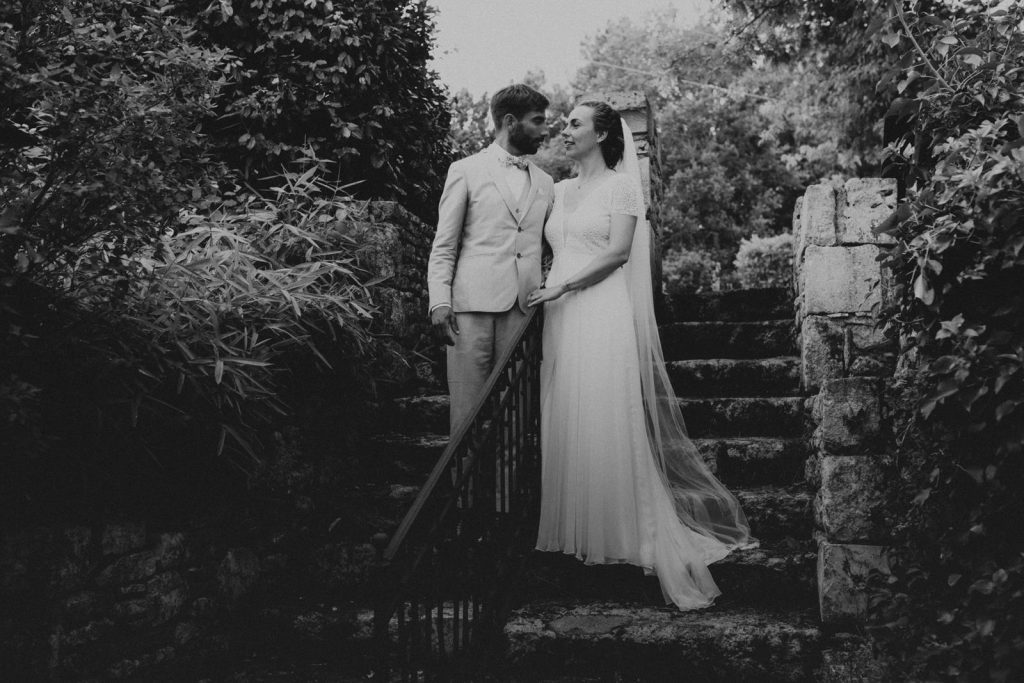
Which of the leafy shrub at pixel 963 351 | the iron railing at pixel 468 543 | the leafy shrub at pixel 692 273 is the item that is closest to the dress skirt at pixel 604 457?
the iron railing at pixel 468 543

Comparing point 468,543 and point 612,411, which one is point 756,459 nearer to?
point 612,411

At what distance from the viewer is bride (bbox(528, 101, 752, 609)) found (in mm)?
3336

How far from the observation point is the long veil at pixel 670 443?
136 inches

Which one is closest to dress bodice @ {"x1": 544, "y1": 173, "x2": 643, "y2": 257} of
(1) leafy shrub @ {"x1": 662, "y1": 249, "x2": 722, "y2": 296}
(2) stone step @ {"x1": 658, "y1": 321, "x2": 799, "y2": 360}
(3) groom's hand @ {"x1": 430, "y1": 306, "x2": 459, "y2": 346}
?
(3) groom's hand @ {"x1": 430, "y1": 306, "x2": 459, "y2": 346}

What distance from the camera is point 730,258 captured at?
19219 mm

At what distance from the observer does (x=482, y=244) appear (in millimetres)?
3684

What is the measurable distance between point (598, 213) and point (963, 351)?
1787mm

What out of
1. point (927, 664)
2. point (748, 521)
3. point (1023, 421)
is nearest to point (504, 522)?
point (748, 521)

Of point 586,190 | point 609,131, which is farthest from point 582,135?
point 586,190

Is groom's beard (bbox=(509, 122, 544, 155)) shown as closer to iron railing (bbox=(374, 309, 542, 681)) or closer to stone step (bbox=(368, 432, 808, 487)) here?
iron railing (bbox=(374, 309, 542, 681))

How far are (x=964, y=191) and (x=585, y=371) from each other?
1.67m

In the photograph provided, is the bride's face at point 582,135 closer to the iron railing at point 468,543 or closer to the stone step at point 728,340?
the iron railing at point 468,543

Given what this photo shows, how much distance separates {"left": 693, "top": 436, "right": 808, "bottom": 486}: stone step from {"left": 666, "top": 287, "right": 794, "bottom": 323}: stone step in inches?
66.5

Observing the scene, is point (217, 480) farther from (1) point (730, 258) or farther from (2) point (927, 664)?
(1) point (730, 258)
